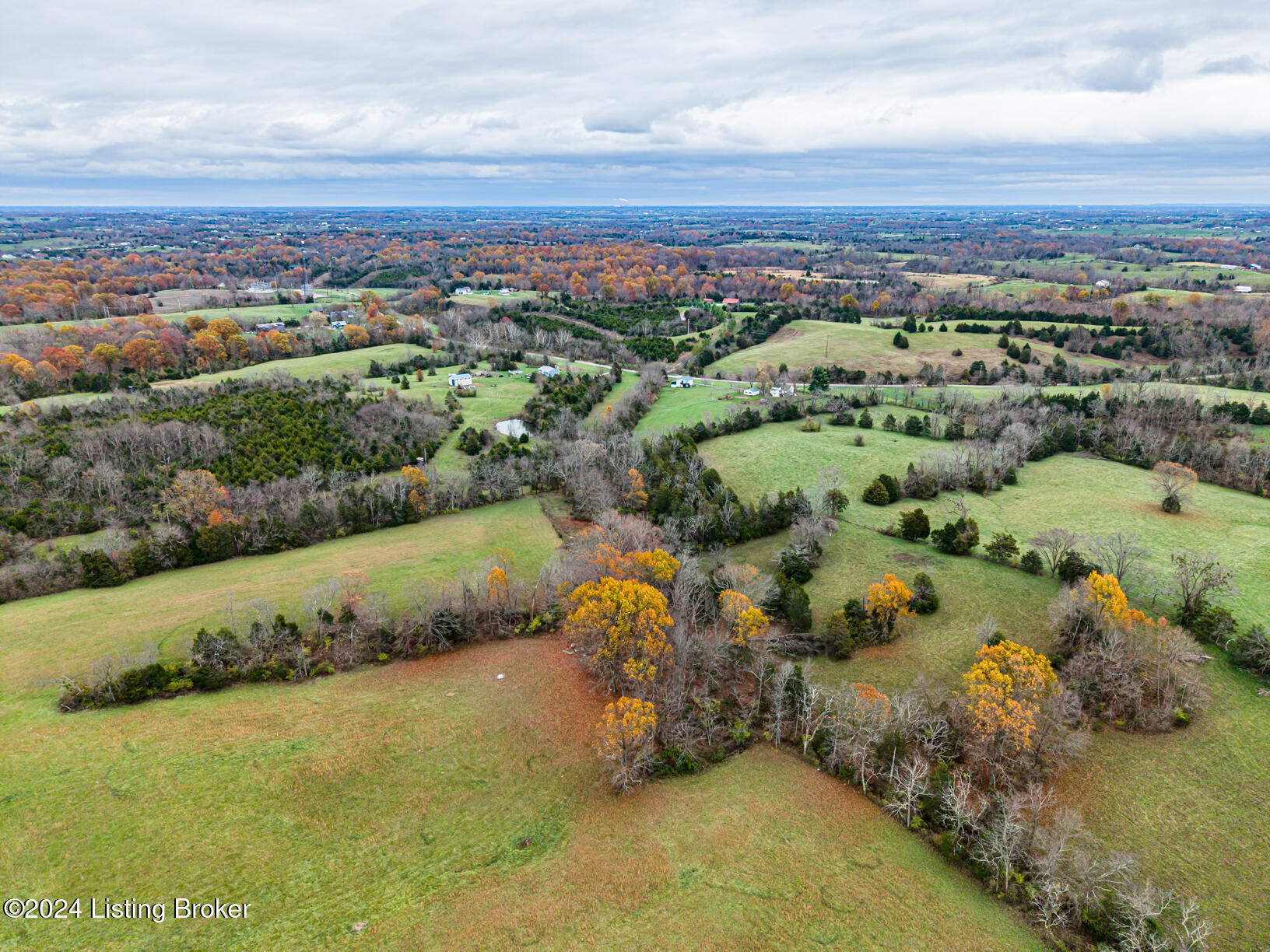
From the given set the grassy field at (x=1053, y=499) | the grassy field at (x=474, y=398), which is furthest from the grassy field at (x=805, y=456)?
the grassy field at (x=474, y=398)

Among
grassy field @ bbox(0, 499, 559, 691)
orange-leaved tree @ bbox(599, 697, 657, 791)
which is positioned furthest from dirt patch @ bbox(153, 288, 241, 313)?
orange-leaved tree @ bbox(599, 697, 657, 791)

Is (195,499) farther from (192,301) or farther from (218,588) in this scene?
(192,301)

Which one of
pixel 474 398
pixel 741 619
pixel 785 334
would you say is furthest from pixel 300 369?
pixel 785 334

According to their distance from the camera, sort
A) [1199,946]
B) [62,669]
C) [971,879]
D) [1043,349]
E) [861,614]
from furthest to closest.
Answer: [1043,349]
[861,614]
[62,669]
[971,879]
[1199,946]

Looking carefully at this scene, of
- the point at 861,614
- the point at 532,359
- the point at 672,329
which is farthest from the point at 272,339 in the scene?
the point at 861,614

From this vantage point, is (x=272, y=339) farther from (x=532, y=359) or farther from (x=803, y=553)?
(x=803, y=553)
